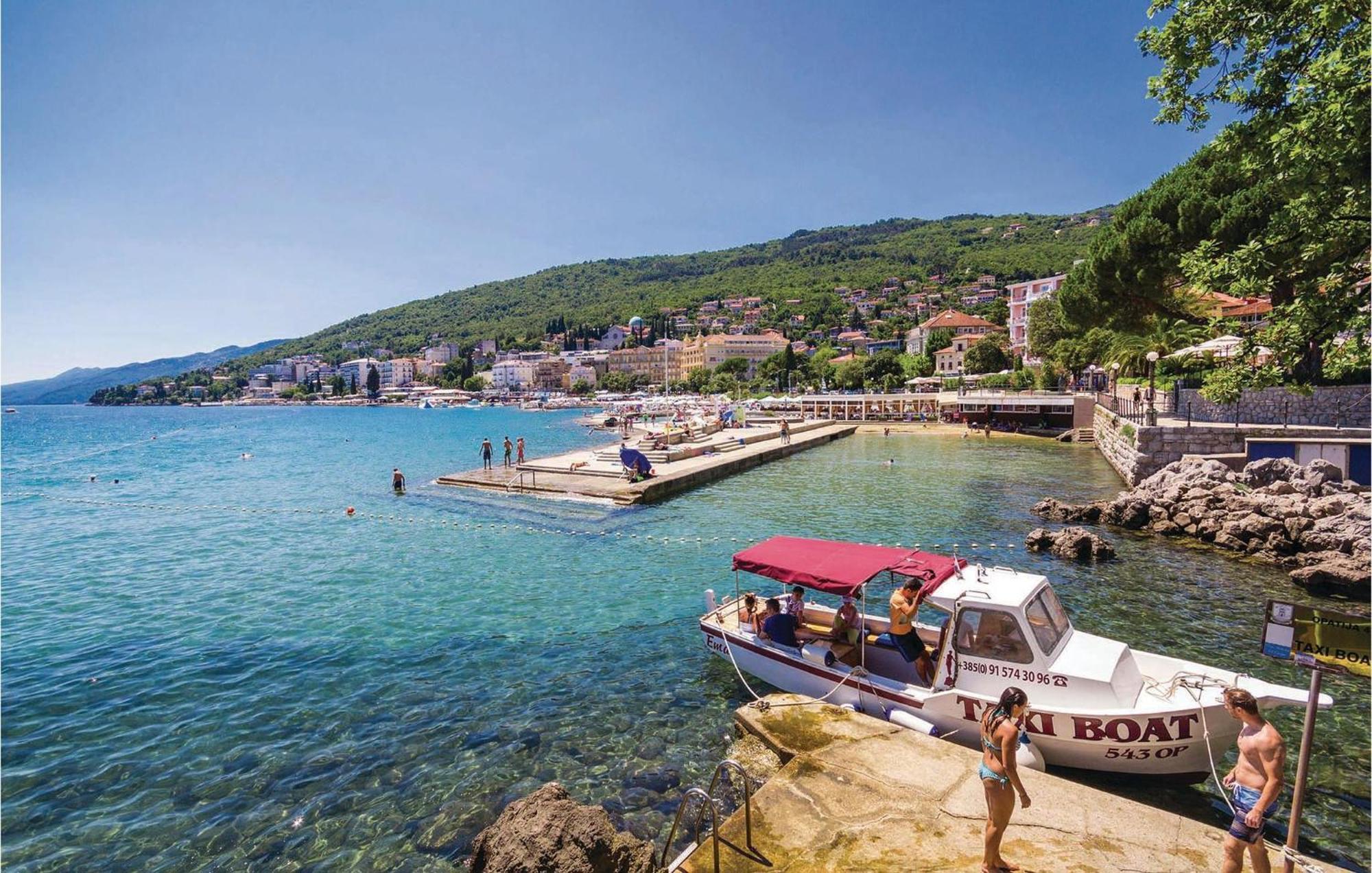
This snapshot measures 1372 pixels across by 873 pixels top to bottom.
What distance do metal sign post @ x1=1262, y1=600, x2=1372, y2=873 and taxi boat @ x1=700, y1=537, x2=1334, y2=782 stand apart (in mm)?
1622

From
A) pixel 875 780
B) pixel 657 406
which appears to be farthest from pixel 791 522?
pixel 657 406

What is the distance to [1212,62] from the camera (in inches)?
345

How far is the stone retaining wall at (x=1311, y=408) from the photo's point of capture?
77.1 ft

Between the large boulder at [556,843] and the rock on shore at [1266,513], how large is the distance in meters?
14.5

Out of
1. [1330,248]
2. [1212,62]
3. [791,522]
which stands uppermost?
[1212,62]

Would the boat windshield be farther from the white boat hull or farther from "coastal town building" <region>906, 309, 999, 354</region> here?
"coastal town building" <region>906, 309, 999, 354</region>

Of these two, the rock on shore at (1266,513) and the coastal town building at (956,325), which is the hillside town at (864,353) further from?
the rock on shore at (1266,513)

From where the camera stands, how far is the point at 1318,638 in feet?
15.1

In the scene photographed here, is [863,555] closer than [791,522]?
Yes

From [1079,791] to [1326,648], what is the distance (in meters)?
2.62

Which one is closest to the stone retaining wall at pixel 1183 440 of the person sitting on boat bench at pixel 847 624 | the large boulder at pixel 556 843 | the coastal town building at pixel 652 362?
the person sitting on boat bench at pixel 847 624

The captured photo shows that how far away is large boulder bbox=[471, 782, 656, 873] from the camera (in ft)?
17.5

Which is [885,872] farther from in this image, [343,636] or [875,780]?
[343,636]

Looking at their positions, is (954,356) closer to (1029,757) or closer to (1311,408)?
(1311,408)
